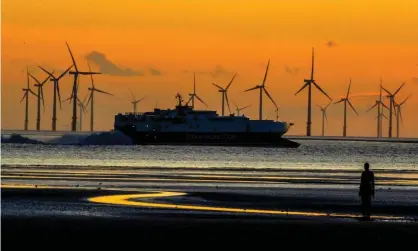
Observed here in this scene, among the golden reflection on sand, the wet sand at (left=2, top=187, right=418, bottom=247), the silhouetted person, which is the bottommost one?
the wet sand at (left=2, top=187, right=418, bottom=247)

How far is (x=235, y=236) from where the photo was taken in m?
37.8

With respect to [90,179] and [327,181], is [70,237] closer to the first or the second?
[90,179]

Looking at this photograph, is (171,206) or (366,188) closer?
(366,188)

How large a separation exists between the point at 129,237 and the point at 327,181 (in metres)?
48.9

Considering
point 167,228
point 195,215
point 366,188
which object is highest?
point 366,188

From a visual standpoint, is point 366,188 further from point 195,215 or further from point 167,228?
point 167,228

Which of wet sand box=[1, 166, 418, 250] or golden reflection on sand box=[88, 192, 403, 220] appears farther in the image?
golden reflection on sand box=[88, 192, 403, 220]

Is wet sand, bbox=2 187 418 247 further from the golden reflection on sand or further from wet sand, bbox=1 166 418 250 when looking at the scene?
the golden reflection on sand

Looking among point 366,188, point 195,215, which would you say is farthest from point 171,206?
point 366,188

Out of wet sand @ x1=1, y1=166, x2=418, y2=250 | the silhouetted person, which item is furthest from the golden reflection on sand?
the silhouetted person

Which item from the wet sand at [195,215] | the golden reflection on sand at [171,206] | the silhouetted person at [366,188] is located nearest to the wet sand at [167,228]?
the wet sand at [195,215]

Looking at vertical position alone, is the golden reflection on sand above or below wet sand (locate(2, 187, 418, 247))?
above

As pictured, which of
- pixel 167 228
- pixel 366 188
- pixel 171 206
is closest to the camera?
pixel 167 228

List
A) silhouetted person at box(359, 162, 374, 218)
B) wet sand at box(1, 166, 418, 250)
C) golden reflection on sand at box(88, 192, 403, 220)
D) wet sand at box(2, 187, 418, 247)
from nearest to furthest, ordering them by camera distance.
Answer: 1. wet sand at box(2, 187, 418, 247)
2. wet sand at box(1, 166, 418, 250)
3. silhouetted person at box(359, 162, 374, 218)
4. golden reflection on sand at box(88, 192, 403, 220)
